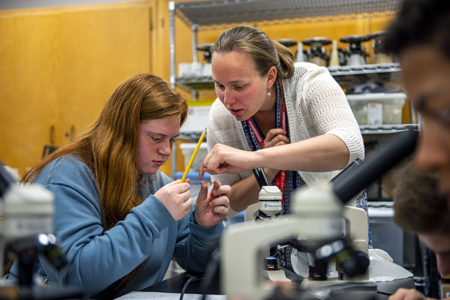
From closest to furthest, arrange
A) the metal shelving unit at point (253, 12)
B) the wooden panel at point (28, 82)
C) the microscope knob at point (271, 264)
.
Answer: the microscope knob at point (271, 264), the metal shelving unit at point (253, 12), the wooden panel at point (28, 82)

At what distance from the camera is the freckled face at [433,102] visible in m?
0.39

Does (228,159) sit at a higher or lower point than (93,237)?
higher

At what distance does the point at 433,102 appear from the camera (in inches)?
15.4

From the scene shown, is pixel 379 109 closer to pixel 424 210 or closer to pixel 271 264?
pixel 271 264

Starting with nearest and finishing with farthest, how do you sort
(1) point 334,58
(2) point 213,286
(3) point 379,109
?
(2) point 213,286, (3) point 379,109, (1) point 334,58

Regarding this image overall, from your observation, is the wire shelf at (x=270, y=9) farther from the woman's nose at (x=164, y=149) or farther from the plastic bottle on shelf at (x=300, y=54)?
the woman's nose at (x=164, y=149)

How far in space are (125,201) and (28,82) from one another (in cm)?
265

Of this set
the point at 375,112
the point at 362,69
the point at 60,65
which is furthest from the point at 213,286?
the point at 60,65

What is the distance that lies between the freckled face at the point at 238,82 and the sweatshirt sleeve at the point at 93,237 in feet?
1.51

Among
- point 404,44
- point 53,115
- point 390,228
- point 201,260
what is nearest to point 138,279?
point 201,260

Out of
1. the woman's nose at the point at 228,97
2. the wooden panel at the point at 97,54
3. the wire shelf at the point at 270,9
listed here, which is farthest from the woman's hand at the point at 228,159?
the wooden panel at the point at 97,54

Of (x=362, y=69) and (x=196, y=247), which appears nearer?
(x=196, y=247)

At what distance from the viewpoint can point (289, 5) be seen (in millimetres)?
2660

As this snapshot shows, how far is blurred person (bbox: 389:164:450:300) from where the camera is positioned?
0.55m
